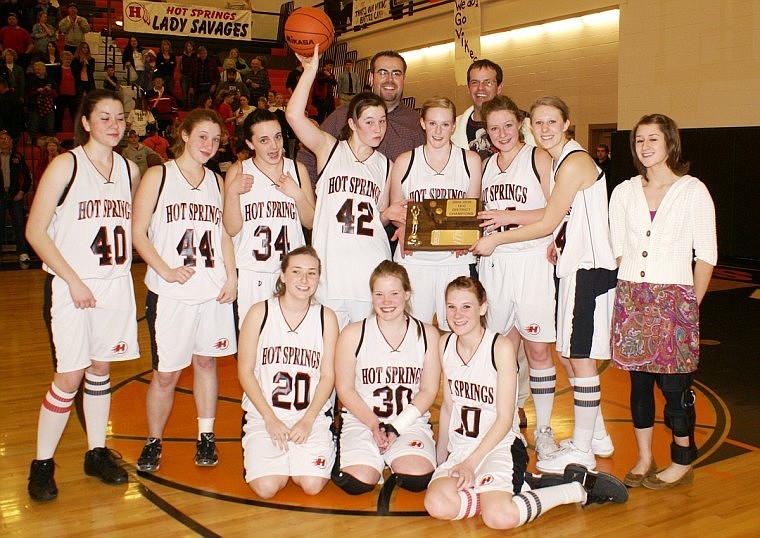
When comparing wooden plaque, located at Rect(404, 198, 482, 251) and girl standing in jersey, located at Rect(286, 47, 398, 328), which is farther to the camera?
girl standing in jersey, located at Rect(286, 47, 398, 328)

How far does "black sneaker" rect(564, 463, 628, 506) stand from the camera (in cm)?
365

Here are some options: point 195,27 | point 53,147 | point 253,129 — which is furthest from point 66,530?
point 195,27

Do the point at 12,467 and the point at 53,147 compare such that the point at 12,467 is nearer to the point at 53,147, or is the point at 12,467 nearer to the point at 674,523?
the point at 674,523

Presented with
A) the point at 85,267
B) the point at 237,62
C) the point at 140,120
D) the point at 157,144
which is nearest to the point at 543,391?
the point at 85,267

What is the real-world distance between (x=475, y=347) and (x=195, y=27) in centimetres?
1829

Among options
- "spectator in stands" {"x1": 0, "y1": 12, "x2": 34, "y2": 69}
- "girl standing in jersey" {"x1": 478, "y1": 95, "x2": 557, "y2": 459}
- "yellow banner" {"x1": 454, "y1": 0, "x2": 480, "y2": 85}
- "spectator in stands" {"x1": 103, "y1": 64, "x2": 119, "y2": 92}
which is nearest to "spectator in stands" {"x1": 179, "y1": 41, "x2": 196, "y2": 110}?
"spectator in stands" {"x1": 103, "y1": 64, "x2": 119, "y2": 92}

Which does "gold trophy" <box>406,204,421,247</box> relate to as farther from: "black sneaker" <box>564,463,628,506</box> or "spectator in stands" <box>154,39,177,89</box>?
"spectator in stands" <box>154,39,177,89</box>

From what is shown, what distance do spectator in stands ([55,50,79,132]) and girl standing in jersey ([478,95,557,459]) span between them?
41.2 feet

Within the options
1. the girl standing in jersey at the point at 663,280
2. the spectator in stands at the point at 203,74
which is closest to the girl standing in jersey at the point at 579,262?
the girl standing in jersey at the point at 663,280

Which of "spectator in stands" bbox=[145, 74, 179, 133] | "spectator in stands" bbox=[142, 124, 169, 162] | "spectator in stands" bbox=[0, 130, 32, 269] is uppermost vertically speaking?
"spectator in stands" bbox=[145, 74, 179, 133]

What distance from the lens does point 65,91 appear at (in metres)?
14.8

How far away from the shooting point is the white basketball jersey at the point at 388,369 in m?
4.06

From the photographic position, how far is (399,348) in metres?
4.07

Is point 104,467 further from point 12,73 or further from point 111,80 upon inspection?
point 111,80
